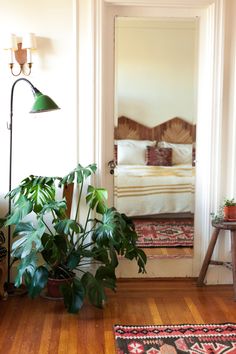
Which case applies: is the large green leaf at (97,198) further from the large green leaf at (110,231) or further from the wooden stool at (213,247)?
the wooden stool at (213,247)

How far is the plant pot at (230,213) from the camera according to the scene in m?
3.28

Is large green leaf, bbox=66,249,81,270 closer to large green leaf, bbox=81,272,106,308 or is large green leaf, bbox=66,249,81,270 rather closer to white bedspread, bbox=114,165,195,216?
large green leaf, bbox=81,272,106,308

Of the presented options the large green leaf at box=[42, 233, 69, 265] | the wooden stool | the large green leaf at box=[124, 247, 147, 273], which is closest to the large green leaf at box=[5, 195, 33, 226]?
the large green leaf at box=[42, 233, 69, 265]

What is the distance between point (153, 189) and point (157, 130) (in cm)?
48

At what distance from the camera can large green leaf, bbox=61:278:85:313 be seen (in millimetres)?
2816

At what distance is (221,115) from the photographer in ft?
10.9

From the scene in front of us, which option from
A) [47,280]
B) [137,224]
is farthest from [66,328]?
[137,224]

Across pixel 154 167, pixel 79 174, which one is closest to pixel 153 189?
pixel 154 167

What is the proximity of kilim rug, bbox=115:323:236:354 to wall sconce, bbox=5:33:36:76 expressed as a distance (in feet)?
6.37

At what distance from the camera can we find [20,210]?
2926 mm

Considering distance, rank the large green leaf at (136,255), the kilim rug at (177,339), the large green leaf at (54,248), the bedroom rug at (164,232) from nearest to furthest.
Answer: the kilim rug at (177,339) → the large green leaf at (54,248) → the large green leaf at (136,255) → the bedroom rug at (164,232)

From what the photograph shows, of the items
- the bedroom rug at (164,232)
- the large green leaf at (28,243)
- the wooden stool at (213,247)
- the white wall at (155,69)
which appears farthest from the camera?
the bedroom rug at (164,232)

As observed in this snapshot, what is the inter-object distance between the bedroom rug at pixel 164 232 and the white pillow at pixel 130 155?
0.48 meters

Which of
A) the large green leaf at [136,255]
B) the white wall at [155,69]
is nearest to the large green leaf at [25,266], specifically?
the large green leaf at [136,255]
